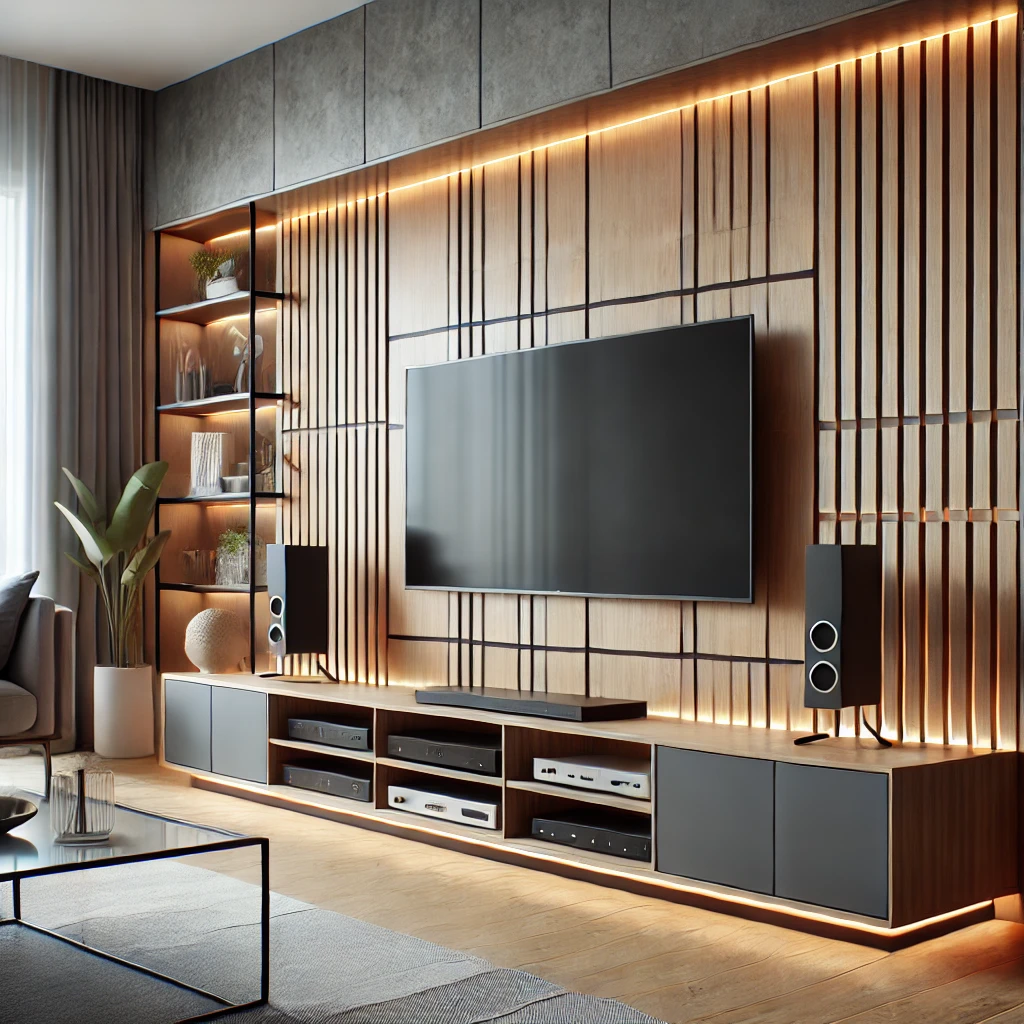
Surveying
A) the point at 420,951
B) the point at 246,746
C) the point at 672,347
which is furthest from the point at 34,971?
the point at 672,347

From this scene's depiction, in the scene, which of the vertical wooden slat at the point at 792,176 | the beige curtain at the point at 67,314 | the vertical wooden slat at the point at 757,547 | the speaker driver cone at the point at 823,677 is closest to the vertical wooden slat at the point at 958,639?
the speaker driver cone at the point at 823,677

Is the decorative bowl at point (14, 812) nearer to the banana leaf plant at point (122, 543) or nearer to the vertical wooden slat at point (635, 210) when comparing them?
the vertical wooden slat at point (635, 210)

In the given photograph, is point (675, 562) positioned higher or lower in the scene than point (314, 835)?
higher

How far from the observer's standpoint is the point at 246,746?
16.4 feet

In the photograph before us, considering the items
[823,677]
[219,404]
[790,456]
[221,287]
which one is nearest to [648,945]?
[823,677]

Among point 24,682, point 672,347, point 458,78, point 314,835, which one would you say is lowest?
point 314,835

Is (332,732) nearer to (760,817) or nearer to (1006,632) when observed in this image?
(760,817)

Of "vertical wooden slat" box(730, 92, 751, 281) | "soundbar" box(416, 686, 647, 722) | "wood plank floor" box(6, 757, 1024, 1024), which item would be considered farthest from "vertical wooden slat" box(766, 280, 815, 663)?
"wood plank floor" box(6, 757, 1024, 1024)

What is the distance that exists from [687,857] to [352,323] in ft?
9.26

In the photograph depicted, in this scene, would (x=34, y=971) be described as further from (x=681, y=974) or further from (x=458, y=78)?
(x=458, y=78)

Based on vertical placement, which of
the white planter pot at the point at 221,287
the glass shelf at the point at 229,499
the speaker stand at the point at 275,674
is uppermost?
the white planter pot at the point at 221,287

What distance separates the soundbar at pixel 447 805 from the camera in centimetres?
408

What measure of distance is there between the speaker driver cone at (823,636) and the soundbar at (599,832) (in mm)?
741

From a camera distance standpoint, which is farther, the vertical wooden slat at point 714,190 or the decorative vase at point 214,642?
the decorative vase at point 214,642
